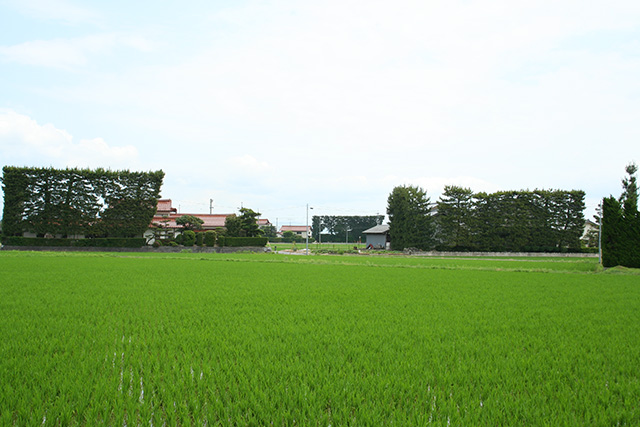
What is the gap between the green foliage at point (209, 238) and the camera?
4203 centimetres

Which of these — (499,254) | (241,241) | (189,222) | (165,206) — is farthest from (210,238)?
(499,254)

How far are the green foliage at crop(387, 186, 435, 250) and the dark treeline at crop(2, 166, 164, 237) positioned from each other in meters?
27.1

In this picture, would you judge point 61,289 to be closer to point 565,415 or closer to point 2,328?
point 2,328

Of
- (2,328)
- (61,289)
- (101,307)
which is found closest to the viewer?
(2,328)

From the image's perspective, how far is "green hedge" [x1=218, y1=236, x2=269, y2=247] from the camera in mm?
42062

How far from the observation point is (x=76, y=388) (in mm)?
3398

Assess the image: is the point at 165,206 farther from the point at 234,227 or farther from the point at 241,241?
the point at 241,241

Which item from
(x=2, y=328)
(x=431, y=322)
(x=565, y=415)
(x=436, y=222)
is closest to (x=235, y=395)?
(x=565, y=415)

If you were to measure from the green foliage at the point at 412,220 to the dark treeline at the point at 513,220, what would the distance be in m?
1.93

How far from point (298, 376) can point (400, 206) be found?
138 feet

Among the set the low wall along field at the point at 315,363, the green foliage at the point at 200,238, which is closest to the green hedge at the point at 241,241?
the green foliage at the point at 200,238

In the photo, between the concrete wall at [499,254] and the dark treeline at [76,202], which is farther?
the concrete wall at [499,254]

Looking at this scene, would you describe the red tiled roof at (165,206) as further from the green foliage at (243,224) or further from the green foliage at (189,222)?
the green foliage at (243,224)

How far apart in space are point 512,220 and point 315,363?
136 feet
